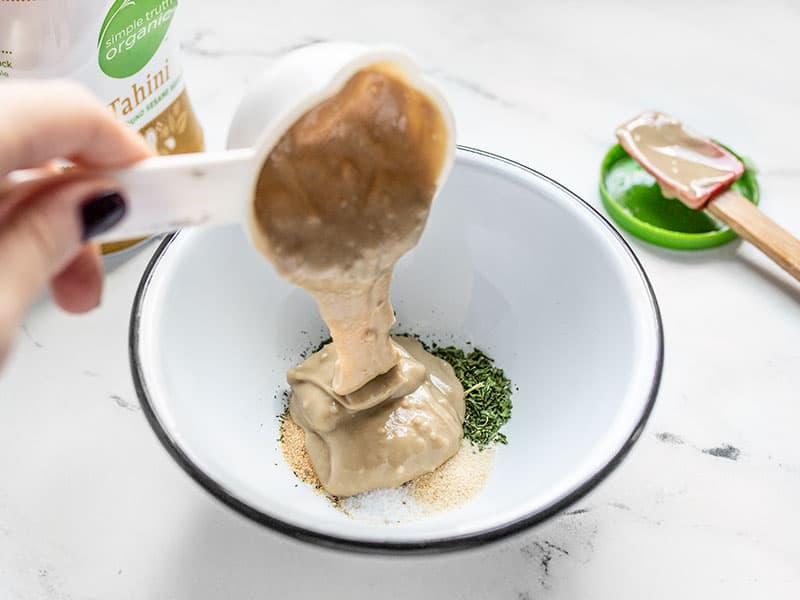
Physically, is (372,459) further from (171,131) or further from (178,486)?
(171,131)

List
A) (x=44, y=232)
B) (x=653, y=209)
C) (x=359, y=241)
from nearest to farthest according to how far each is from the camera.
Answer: (x=44, y=232) → (x=359, y=241) → (x=653, y=209)

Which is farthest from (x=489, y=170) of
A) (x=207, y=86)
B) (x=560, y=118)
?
(x=207, y=86)

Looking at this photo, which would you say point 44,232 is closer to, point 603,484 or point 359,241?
point 359,241

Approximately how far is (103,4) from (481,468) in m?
0.76

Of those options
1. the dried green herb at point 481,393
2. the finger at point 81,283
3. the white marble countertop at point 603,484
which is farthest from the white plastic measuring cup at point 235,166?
the dried green herb at point 481,393

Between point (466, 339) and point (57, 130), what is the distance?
0.69m

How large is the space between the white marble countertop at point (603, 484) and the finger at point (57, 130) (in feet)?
1.17

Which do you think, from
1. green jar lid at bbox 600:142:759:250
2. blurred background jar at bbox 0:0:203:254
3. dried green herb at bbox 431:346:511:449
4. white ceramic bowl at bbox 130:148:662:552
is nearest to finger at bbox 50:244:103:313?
white ceramic bowl at bbox 130:148:662:552

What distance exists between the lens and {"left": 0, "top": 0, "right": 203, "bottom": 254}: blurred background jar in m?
0.99

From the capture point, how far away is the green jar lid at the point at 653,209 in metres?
1.34

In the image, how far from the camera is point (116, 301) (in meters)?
1.24

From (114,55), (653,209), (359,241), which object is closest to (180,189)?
(359,241)

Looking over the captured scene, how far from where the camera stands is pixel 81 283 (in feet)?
2.82

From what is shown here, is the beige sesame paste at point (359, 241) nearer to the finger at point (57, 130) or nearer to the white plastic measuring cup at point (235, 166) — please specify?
the white plastic measuring cup at point (235, 166)
